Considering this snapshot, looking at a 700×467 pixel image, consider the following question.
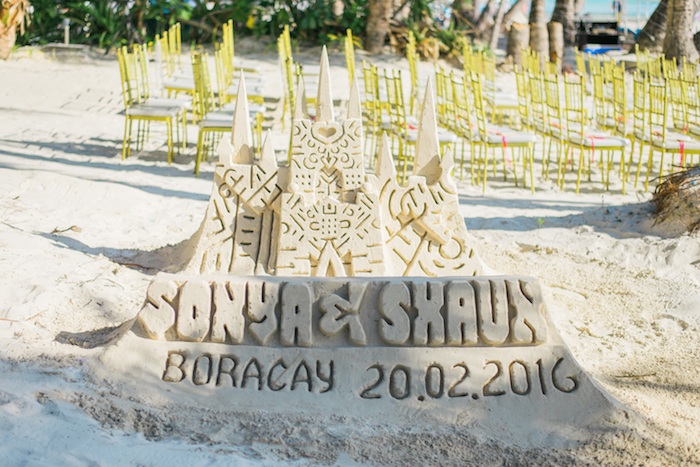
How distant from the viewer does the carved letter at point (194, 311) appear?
2893mm

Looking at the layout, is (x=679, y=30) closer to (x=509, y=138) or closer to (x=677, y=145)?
(x=677, y=145)

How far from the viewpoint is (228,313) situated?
291cm

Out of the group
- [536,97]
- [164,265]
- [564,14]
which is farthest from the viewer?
[564,14]

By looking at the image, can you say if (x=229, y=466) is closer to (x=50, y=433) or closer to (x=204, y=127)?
(x=50, y=433)

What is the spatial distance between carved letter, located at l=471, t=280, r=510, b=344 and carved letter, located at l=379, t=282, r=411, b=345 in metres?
0.33

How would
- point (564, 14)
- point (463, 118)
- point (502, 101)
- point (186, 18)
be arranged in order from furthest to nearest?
point (564, 14), point (186, 18), point (502, 101), point (463, 118)

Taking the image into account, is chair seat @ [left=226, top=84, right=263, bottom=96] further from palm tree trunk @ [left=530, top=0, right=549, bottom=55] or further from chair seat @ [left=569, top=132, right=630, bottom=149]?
palm tree trunk @ [left=530, top=0, right=549, bottom=55]

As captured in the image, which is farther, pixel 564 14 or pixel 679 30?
pixel 564 14

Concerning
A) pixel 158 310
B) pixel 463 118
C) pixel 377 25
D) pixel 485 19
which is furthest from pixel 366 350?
pixel 485 19

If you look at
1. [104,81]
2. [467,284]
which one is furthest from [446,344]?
[104,81]

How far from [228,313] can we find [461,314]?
3.55 ft

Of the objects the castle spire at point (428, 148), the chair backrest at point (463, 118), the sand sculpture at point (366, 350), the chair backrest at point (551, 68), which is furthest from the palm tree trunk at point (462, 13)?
the sand sculpture at point (366, 350)

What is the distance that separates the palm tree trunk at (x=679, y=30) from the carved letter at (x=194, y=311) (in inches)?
488

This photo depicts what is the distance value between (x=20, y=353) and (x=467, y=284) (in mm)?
2047
